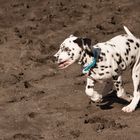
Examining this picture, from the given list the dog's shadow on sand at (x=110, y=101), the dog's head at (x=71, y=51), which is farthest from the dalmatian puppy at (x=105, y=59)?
the dog's shadow on sand at (x=110, y=101)

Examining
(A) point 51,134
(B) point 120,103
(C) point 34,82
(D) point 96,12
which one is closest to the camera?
(A) point 51,134

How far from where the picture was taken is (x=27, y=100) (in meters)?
9.99

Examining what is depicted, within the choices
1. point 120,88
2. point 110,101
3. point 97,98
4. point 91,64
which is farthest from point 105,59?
point 110,101

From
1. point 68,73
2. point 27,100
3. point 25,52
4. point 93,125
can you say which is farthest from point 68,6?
point 93,125

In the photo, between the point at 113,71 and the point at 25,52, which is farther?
the point at 25,52

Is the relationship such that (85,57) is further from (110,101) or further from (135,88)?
(110,101)

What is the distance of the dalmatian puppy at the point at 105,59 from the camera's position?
28.6ft

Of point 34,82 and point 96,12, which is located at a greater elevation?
point 96,12

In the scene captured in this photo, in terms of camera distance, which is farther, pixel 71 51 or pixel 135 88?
pixel 135 88

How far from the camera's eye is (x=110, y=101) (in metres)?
9.88

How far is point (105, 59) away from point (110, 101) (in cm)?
107

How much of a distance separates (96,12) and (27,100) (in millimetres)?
4543

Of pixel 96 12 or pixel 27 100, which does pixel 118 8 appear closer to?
pixel 96 12

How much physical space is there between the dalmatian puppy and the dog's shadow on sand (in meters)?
0.30
